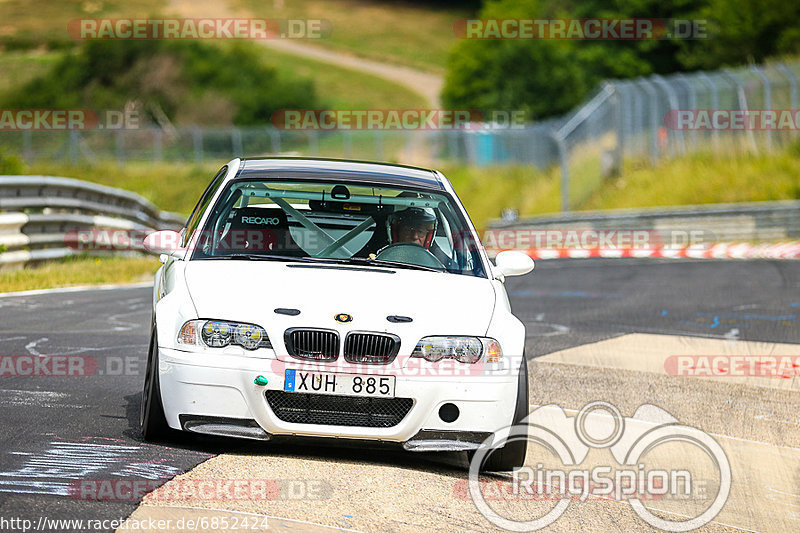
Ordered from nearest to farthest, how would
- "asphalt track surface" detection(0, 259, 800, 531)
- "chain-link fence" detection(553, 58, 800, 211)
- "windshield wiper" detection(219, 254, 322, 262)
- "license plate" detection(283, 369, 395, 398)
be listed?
"asphalt track surface" detection(0, 259, 800, 531) → "license plate" detection(283, 369, 395, 398) → "windshield wiper" detection(219, 254, 322, 262) → "chain-link fence" detection(553, 58, 800, 211)

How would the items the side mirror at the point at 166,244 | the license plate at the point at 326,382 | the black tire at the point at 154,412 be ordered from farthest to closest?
the side mirror at the point at 166,244 → the black tire at the point at 154,412 → the license plate at the point at 326,382

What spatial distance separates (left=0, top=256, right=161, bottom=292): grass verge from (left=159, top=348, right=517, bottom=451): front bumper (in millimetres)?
8283

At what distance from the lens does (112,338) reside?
1068 centimetres

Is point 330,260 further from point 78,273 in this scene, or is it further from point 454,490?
point 78,273

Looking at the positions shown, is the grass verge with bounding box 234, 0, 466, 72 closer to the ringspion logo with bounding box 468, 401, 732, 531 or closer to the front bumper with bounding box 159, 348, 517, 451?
the ringspion logo with bounding box 468, 401, 732, 531

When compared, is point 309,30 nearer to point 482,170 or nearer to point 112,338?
point 482,170

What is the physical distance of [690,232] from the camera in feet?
87.4

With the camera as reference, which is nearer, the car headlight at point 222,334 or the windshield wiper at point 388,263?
the car headlight at point 222,334

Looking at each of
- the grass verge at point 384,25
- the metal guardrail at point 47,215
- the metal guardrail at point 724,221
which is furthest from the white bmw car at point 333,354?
the grass verge at point 384,25

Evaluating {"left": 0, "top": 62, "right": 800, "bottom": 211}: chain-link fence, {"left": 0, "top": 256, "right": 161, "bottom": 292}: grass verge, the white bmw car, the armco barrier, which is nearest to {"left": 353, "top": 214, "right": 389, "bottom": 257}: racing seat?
the white bmw car

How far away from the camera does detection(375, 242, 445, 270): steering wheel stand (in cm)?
733

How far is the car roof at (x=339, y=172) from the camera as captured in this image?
25.3ft

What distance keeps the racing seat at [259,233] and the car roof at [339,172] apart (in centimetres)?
23

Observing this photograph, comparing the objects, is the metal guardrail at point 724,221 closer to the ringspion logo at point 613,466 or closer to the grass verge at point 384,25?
the ringspion logo at point 613,466
